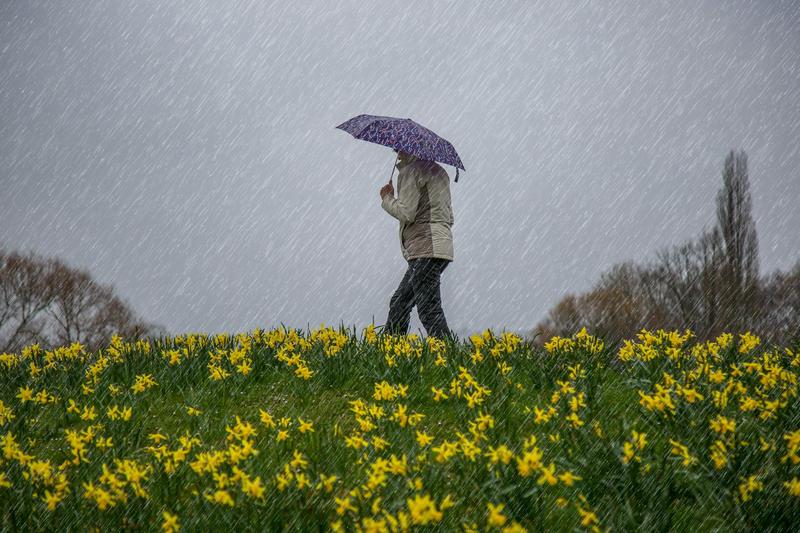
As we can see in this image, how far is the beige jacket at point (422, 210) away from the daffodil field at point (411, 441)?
4.77ft

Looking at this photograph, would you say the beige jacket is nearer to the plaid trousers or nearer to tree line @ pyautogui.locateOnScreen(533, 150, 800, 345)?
the plaid trousers

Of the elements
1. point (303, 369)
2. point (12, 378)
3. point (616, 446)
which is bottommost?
point (616, 446)

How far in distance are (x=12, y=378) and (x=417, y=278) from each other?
3998mm

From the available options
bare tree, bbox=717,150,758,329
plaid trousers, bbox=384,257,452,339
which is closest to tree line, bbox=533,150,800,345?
bare tree, bbox=717,150,758,329

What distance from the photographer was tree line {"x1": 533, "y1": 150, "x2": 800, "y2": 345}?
20.0 m

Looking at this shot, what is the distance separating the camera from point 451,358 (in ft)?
15.6

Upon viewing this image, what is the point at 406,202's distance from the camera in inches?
A: 256

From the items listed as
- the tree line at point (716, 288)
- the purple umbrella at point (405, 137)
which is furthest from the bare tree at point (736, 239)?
the purple umbrella at point (405, 137)

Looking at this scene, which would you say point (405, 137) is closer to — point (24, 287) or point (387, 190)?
point (387, 190)

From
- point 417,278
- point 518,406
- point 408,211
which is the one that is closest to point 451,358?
point 518,406

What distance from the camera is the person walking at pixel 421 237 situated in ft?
20.9

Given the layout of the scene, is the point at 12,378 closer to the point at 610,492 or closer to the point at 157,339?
→ the point at 157,339

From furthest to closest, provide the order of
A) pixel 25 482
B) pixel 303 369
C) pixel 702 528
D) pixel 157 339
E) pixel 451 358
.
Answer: pixel 157 339 < pixel 451 358 < pixel 303 369 < pixel 25 482 < pixel 702 528

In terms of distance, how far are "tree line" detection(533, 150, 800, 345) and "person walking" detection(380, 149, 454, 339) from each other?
1247 cm
